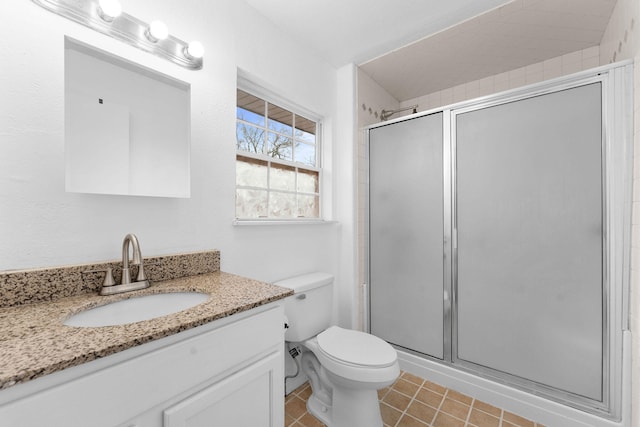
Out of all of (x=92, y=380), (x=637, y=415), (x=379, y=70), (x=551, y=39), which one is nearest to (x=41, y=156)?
(x=92, y=380)

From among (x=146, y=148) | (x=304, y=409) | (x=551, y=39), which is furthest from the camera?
(x=551, y=39)

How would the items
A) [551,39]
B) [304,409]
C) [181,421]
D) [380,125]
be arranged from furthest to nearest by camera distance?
[380,125], [551,39], [304,409], [181,421]

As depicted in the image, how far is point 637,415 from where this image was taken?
1219 millimetres

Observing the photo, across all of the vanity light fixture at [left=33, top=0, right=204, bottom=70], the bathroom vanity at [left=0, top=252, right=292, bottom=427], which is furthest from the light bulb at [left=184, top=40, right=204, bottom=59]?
the bathroom vanity at [left=0, top=252, right=292, bottom=427]

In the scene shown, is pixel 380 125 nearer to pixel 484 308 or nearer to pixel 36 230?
pixel 484 308

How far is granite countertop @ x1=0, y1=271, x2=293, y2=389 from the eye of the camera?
0.54m

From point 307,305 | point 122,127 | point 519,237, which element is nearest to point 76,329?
point 122,127

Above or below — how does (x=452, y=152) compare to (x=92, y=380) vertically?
above

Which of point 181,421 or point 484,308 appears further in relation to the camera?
point 484,308

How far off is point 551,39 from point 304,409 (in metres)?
2.90

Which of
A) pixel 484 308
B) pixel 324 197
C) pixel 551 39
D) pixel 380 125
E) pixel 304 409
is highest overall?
pixel 551 39

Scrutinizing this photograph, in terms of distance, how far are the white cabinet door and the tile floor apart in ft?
2.32

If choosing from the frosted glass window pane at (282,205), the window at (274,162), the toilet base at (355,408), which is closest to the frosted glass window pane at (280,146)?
the window at (274,162)

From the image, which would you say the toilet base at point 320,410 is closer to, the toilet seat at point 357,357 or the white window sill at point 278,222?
the toilet seat at point 357,357
